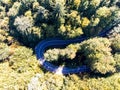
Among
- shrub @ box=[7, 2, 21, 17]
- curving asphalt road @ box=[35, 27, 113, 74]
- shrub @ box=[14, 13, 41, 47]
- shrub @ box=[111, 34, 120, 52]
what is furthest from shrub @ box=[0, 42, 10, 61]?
shrub @ box=[111, 34, 120, 52]

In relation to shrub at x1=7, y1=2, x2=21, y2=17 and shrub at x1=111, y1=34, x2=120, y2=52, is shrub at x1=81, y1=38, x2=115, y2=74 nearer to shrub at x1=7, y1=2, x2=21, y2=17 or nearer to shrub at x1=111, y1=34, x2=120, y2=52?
shrub at x1=111, y1=34, x2=120, y2=52

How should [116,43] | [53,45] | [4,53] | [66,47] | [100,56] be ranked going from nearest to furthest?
1. [100,56]
2. [116,43]
3. [4,53]
4. [66,47]
5. [53,45]

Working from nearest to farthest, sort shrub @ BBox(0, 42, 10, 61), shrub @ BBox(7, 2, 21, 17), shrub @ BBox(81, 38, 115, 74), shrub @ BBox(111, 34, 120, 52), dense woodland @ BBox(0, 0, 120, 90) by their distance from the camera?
shrub @ BBox(81, 38, 115, 74) → dense woodland @ BBox(0, 0, 120, 90) → shrub @ BBox(111, 34, 120, 52) → shrub @ BBox(0, 42, 10, 61) → shrub @ BBox(7, 2, 21, 17)

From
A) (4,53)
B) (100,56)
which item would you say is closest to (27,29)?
(4,53)

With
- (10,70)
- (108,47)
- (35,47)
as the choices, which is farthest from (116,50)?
(10,70)

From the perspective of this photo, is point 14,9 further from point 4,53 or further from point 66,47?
point 66,47

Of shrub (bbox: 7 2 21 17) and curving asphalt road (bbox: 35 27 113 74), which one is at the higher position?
shrub (bbox: 7 2 21 17)

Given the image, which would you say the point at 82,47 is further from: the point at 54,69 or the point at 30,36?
the point at 30,36

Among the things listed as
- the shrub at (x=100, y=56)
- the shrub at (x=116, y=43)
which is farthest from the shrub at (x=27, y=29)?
the shrub at (x=116, y=43)

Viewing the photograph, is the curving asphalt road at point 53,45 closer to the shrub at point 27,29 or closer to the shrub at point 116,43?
the shrub at point 27,29
